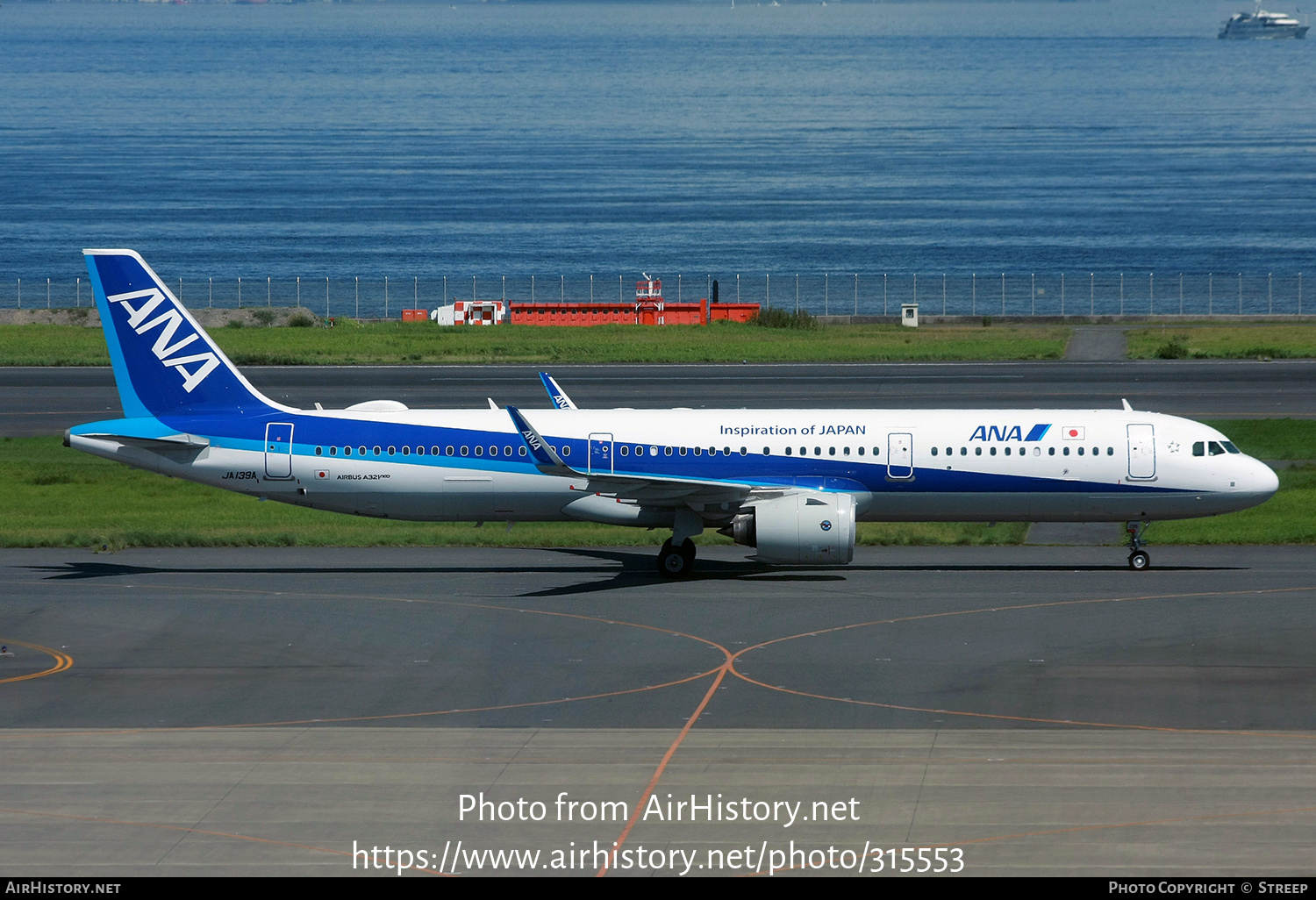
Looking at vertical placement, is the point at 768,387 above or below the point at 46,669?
above

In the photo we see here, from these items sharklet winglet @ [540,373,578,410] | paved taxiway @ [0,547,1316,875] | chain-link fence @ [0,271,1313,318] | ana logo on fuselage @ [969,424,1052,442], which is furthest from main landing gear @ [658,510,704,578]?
chain-link fence @ [0,271,1313,318]

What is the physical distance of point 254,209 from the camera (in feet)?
643

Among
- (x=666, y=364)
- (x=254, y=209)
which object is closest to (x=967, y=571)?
(x=666, y=364)

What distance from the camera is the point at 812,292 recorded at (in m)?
141

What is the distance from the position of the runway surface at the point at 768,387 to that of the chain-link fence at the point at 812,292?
135 feet

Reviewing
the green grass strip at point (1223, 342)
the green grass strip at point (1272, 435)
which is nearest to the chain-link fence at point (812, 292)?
the green grass strip at point (1223, 342)

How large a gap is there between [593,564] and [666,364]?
43921 millimetres

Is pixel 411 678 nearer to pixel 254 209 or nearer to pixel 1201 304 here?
pixel 1201 304

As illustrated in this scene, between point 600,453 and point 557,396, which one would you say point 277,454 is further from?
point 600,453

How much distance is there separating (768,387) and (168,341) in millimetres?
39362

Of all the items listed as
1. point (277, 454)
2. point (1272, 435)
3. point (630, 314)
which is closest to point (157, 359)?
point (277, 454)

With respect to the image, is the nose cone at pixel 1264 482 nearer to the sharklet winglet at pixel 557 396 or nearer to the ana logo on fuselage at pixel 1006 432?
the ana logo on fuselage at pixel 1006 432

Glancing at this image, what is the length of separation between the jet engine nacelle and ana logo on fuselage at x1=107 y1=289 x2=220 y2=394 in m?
16.2

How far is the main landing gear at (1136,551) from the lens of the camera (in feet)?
137
